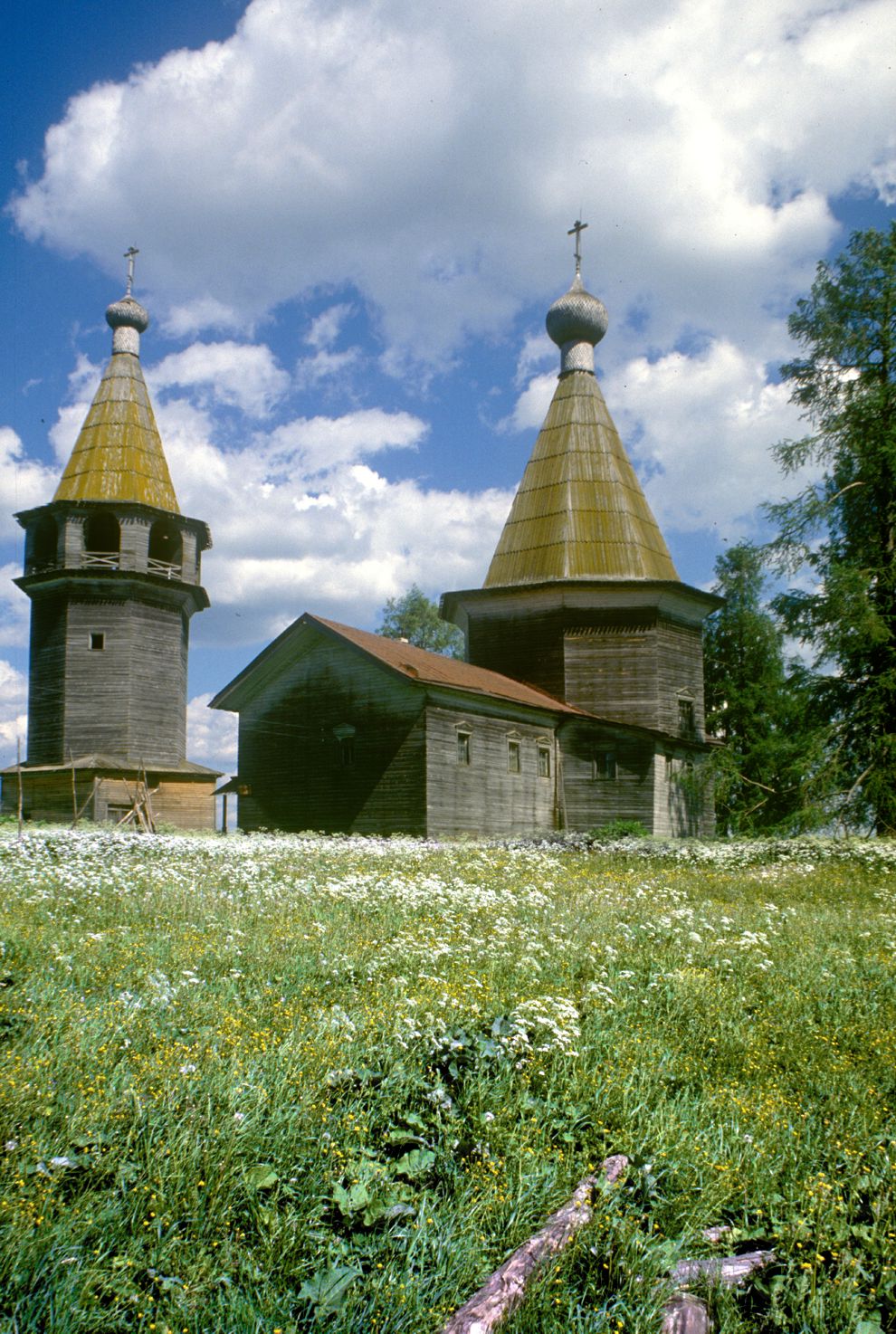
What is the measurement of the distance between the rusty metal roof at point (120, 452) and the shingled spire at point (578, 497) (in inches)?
542

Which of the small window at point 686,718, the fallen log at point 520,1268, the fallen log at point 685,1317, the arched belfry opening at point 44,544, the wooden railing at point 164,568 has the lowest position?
the fallen log at point 685,1317

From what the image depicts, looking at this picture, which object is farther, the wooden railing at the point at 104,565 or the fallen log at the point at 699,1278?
the wooden railing at the point at 104,565

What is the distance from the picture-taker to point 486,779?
24734 mm

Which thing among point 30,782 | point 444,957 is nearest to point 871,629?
point 444,957

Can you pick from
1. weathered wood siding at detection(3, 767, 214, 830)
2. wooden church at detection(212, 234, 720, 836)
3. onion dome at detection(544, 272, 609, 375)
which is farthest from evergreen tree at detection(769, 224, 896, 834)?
weathered wood siding at detection(3, 767, 214, 830)

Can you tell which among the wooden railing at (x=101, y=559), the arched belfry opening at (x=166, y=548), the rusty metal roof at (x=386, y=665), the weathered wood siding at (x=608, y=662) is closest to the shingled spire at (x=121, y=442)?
the arched belfry opening at (x=166, y=548)

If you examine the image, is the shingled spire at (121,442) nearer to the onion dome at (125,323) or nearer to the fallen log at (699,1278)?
the onion dome at (125,323)

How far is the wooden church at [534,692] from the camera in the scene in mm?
23516

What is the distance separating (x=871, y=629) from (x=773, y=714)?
17707mm

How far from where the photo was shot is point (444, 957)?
755 centimetres

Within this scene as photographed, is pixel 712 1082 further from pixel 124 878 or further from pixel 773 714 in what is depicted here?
pixel 773 714

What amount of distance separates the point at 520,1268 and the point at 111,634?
107ft

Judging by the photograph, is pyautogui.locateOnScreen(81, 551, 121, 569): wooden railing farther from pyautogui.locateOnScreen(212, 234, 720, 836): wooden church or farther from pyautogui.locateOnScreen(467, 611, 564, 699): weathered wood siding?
pyautogui.locateOnScreen(467, 611, 564, 699): weathered wood siding

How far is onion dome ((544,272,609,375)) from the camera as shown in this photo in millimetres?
35750
